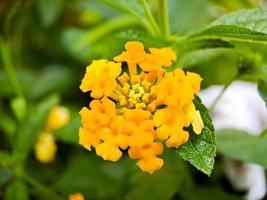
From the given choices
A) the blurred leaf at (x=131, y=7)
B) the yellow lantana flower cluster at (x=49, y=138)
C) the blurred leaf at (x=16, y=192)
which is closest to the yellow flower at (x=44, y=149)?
the yellow lantana flower cluster at (x=49, y=138)

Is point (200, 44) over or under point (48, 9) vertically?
over

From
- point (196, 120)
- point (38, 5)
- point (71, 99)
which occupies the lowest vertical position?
point (71, 99)

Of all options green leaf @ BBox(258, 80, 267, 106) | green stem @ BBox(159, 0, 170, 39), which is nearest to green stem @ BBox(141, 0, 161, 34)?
green stem @ BBox(159, 0, 170, 39)

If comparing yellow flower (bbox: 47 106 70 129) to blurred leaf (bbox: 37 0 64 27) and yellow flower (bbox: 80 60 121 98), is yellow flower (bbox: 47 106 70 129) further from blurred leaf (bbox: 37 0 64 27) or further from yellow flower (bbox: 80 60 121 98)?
yellow flower (bbox: 80 60 121 98)

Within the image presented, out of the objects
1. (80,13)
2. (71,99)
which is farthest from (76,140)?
(80,13)

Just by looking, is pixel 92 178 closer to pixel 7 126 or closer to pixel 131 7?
pixel 7 126

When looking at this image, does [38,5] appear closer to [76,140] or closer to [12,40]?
[12,40]

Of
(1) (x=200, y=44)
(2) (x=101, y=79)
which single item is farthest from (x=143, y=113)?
(1) (x=200, y=44)

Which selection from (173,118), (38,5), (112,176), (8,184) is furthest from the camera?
(38,5)
